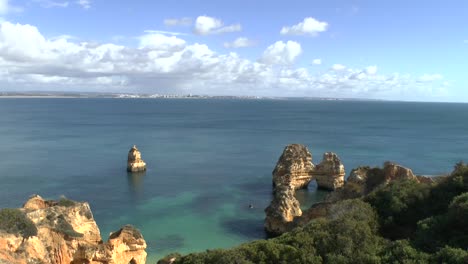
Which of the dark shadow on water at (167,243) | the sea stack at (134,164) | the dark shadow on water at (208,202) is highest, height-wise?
the sea stack at (134,164)

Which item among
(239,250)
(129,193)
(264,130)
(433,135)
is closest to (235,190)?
(129,193)

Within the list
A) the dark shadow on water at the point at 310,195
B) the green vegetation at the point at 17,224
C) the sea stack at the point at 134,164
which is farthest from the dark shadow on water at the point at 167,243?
the sea stack at the point at 134,164

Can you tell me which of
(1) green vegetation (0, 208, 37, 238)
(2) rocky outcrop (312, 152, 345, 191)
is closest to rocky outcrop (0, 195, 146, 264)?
(1) green vegetation (0, 208, 37, 238)

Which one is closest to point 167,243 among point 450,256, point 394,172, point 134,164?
point 394,172

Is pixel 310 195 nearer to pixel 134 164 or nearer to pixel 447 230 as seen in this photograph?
pixel 134 164

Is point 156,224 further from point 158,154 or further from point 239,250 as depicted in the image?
point 158,154

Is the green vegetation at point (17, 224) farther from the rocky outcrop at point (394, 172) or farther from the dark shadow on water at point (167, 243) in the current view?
the rocky outcrop at point (394, 172)

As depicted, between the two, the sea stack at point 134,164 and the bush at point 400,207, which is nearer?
the bush at point 400,207

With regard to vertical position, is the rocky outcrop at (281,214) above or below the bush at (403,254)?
below
